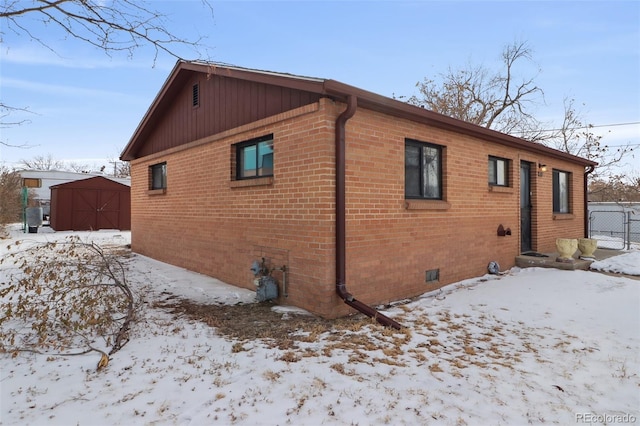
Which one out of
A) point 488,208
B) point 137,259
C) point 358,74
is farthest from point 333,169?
point 358,74

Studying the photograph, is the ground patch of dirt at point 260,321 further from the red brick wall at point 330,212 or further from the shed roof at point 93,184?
the shed roof at point 93,184

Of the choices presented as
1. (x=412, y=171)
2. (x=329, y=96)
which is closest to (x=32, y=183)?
(x=329, y=96)

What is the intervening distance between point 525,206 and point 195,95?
9.14 m

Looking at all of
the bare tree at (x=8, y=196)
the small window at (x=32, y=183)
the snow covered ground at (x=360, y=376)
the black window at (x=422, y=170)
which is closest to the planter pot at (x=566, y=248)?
the snow covered ground at (x=360, y=376)

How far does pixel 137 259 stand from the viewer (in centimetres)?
987

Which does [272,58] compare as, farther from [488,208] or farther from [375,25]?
[488,208]

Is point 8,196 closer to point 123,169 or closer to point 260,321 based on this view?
point 260,321

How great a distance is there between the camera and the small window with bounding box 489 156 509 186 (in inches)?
324

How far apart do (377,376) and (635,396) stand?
215 centimetres

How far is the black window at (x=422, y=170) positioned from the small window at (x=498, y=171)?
7.41 feet

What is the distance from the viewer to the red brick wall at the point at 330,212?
4961 millimetres

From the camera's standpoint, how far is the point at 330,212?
15.7 ft

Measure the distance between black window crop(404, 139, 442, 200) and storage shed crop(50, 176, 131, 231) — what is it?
20371 mm

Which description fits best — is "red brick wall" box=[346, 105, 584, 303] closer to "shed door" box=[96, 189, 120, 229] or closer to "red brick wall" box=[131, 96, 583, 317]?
"red brick wall" box=[131, 96, 583, 317]
